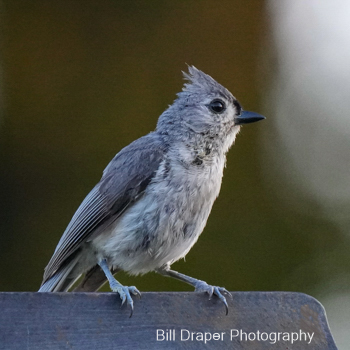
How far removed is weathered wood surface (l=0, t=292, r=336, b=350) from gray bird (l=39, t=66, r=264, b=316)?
514 mm

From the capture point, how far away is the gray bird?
130 inches

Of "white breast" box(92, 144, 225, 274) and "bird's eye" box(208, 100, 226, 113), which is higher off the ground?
"bird's eye" box(208, 100, 226, 113)

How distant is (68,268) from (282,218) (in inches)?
67.9

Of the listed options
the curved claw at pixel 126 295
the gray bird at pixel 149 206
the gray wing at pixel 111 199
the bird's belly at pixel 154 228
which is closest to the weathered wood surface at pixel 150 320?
the curved claw at pixel 126 295

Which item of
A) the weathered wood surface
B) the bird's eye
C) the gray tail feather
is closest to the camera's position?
Result: the weathered wood surface

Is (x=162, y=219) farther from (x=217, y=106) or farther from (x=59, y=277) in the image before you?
(x=217, y=106)

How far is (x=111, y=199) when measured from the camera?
342 cm

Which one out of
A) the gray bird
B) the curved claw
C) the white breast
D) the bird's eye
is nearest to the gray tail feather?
the gray bird

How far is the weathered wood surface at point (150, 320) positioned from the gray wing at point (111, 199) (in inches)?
32.3

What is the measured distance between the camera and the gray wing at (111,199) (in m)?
3.37

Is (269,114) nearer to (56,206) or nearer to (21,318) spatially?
(56,206)

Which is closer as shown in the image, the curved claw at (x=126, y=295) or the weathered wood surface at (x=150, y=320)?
the weathered wood surface at (x=150, y=320)

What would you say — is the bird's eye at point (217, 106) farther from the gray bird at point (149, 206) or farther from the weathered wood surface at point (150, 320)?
the weathered wood surface at point (150, 320)

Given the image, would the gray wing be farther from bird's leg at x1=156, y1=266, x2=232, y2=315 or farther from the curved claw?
the curved claw
